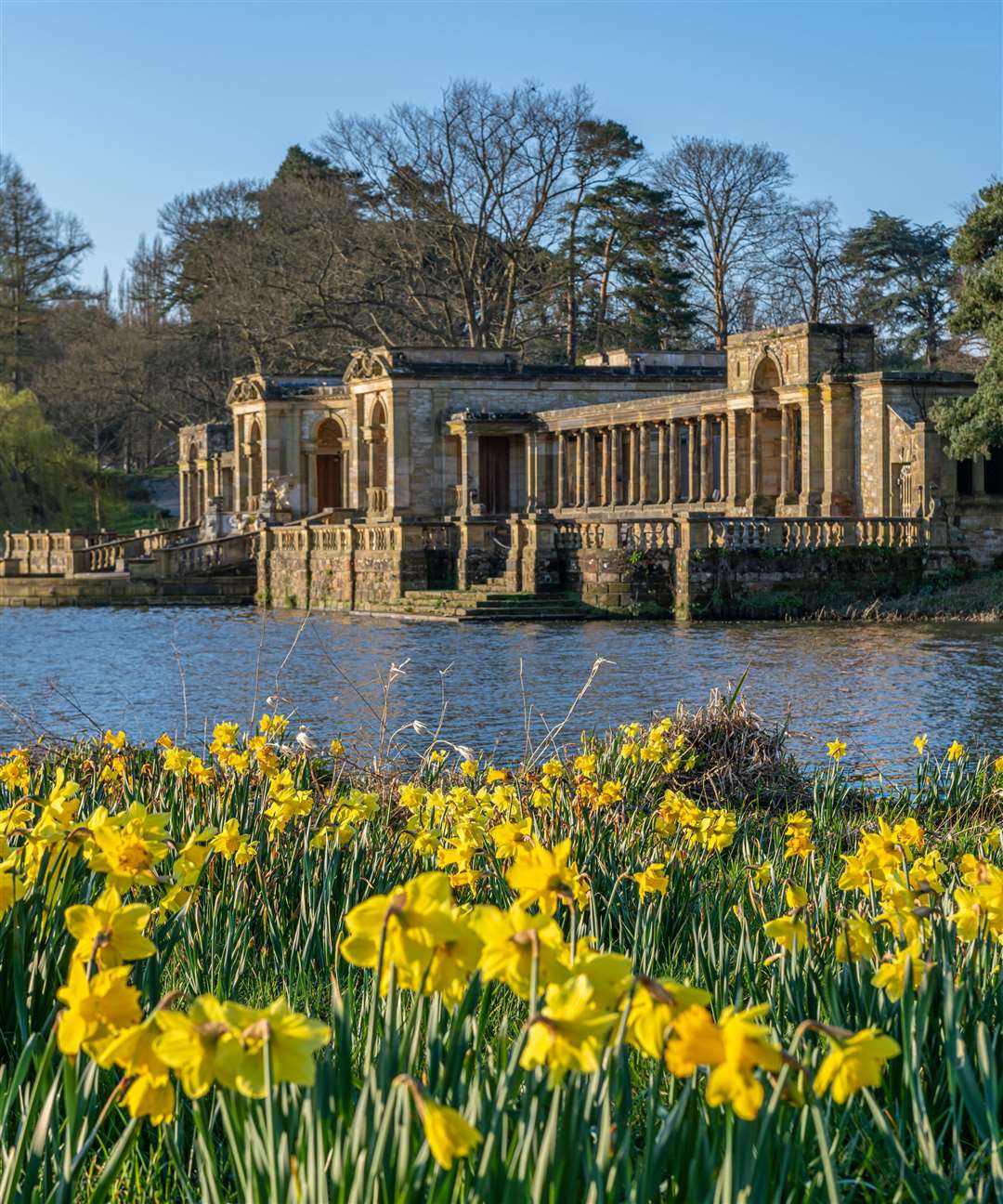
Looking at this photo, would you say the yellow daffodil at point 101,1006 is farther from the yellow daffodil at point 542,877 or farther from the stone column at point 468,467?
the stone column at point 468,467

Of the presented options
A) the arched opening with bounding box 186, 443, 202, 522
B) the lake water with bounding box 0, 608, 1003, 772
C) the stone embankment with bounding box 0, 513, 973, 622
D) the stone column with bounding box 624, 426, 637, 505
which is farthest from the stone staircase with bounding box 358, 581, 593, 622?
the arched opening with bounding box 186, 443, 202, 522

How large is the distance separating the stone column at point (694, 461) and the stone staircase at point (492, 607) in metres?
11.5

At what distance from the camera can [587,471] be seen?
5062 centimetres

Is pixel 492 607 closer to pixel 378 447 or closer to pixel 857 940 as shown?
pixel 378 447

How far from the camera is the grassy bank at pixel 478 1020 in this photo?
2.35 meters

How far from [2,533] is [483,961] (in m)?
59.3

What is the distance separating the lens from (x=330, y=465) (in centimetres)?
5959

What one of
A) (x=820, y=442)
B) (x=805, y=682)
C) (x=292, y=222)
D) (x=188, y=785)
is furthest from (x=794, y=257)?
(x=188, y=785)

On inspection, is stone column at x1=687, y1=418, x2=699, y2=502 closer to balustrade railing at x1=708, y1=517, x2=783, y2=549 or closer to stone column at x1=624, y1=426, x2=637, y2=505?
stone column at x1=624, y1=426, x2=637, y2=505

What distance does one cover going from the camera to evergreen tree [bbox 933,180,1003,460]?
105ft

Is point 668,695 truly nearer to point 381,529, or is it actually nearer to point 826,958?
point 826,958

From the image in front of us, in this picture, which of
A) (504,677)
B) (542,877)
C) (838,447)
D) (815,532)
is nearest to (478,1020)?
(542,877)

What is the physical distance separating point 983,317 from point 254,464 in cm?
3153

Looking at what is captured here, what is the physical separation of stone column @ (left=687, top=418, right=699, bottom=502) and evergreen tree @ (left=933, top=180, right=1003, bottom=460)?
12.7 m
